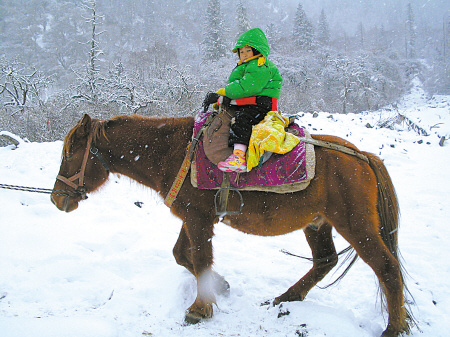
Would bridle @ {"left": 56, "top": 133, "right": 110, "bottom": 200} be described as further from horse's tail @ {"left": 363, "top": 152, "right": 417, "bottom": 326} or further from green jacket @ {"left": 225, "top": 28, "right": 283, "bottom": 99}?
horse's tail @ {"left": 363, "top": 152, "right": 417, "bottom": 326}

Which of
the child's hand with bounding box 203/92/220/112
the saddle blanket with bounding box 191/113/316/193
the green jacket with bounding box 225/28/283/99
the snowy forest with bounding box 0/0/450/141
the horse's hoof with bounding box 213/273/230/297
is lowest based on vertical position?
the horse's hoof with bounding box 213/273/230/297

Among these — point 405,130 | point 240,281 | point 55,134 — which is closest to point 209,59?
point 55,134

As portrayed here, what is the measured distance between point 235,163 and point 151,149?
102 cm

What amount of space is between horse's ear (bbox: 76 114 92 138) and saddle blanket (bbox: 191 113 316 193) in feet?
4.11

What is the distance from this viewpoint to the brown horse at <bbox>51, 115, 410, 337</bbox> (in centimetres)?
231

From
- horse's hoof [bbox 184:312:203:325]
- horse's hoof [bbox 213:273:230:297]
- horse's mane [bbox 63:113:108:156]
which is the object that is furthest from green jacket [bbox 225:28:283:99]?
horse's hoof [bbox 184:312:203:325]

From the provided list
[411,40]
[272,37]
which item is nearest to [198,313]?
[272,37]

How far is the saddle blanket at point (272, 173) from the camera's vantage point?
231 centimetres

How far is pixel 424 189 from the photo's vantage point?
6.25 meters

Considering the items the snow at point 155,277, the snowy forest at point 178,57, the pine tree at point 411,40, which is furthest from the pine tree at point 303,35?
the snow at point 155,277

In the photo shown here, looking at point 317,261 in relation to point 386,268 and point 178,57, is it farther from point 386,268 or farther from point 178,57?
point 178,57

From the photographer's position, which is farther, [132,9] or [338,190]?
[132,9]

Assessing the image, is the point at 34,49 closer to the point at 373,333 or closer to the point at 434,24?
the point at 373,333

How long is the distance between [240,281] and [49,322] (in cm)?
219
